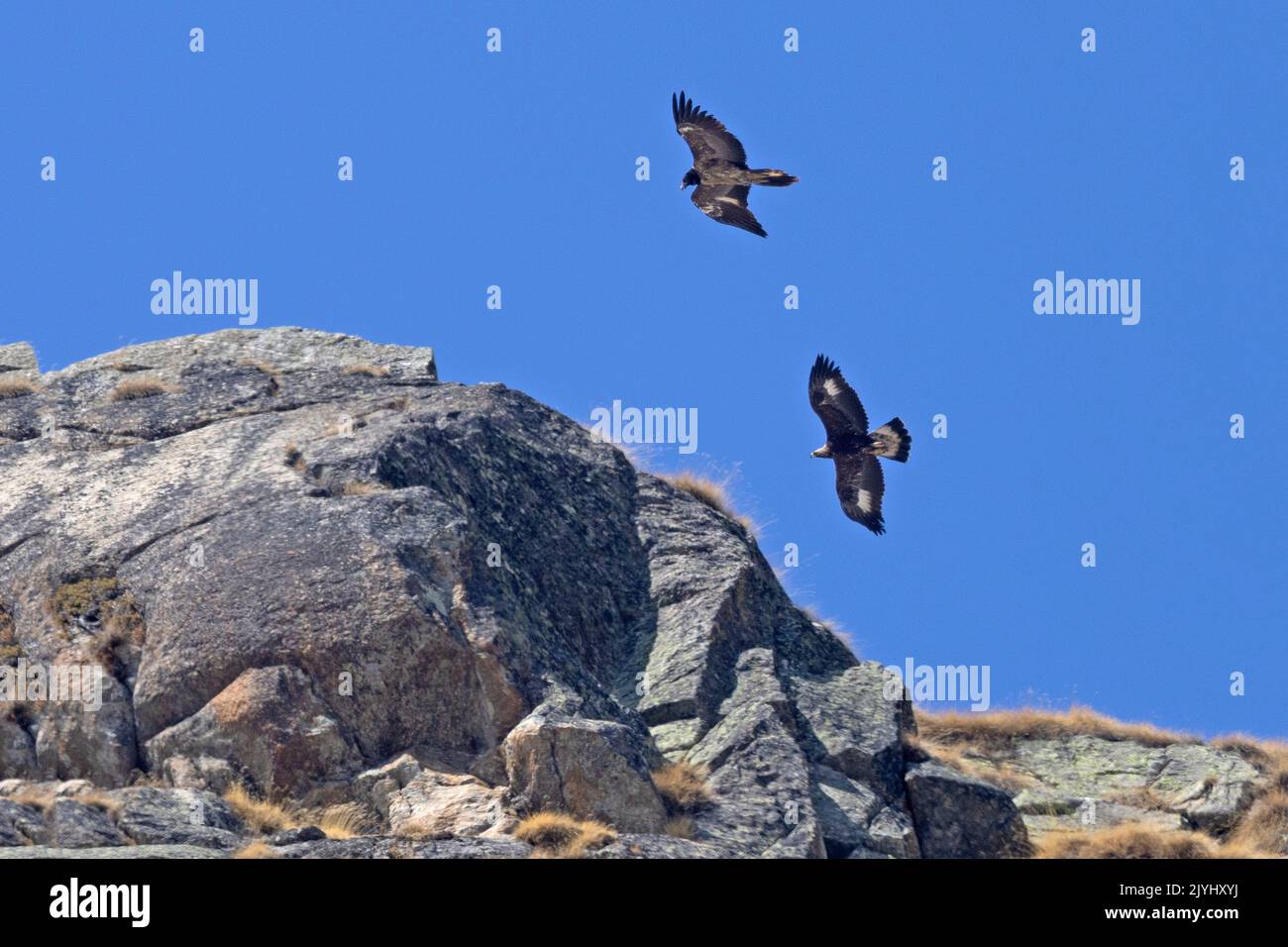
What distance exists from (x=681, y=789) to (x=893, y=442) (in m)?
8.87

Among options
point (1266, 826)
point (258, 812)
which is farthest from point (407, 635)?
point (1266, 826)

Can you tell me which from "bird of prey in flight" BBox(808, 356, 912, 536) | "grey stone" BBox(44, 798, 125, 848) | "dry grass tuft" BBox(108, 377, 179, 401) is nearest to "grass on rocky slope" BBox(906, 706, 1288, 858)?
"bird of prey in flight" BBox(808, 356, 912, 536)

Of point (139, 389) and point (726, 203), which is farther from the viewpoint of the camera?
point (726, 203)

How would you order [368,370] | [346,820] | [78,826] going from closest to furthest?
[78,826] → [346,820] → [368,370]

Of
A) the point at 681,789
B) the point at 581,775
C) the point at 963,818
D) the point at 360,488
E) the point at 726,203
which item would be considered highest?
the point at 726,203

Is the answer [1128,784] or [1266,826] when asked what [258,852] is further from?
[1128,784]

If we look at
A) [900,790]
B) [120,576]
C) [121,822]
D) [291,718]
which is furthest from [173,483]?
[900,790]

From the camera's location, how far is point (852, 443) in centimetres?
2750

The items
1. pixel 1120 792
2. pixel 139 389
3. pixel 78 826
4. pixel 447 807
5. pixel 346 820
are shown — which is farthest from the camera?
pixel 139 389

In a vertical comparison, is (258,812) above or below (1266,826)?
above

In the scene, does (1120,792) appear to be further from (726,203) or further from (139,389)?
(139,389)

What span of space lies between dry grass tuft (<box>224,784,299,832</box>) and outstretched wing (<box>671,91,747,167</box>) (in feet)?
37.4

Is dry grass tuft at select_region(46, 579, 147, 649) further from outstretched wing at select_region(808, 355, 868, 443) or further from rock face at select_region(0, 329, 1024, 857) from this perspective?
outstretched wing at select_region(808, 355, 868, 443)

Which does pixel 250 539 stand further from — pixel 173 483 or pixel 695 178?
pixel 695 178
